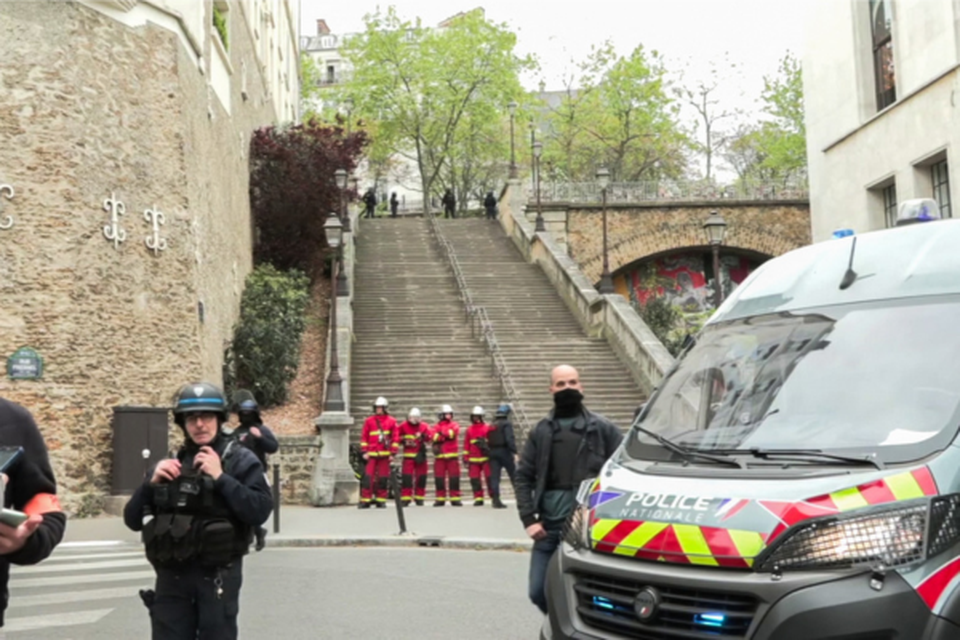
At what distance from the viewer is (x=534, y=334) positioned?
29.8 metres

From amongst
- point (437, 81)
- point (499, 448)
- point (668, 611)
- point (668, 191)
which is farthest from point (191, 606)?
point (437, 81)

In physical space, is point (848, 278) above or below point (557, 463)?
above

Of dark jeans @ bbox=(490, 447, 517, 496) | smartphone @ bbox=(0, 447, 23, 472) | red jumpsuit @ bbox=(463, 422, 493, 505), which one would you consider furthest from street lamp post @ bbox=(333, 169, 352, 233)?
smartphone @ bbox=(0, 447, 23, 472)

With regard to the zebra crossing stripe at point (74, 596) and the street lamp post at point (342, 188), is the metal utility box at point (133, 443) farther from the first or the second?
the street lamp post at point (342, 188)

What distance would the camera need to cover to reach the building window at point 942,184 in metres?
20.2

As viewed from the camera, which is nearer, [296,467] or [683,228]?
[296,467]

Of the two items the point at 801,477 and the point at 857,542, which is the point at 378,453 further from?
the point at 857,542

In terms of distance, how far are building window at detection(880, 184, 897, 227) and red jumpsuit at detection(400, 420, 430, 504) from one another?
35.1 feet

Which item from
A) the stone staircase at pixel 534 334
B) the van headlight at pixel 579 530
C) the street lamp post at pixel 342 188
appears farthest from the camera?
the street lamp post at pixel 342 188

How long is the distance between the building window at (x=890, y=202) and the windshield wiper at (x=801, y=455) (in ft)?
62.5

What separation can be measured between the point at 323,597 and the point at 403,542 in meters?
4.61

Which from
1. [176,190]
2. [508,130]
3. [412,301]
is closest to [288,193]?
[412,301]

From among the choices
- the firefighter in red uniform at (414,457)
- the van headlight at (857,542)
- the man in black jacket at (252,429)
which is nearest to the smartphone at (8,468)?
the van headlight at (857,542)

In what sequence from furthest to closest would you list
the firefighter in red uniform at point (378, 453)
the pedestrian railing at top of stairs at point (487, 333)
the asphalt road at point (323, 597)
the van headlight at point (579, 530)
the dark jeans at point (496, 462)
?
the pedestrian railing at top of stairs at point (487, 333)
the firefighter in red uniform at point (378, 453)
the dark jeans at point (496, 462)
the asphalt road at point (323, 597)
the van headlight at point (579, 530)
